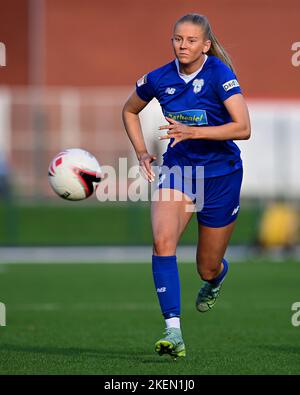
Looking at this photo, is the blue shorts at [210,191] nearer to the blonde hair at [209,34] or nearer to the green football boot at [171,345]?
the blonde hair at [209,34]

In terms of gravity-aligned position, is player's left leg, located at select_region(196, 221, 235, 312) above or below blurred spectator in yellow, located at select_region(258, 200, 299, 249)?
below

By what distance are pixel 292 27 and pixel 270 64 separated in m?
1.29

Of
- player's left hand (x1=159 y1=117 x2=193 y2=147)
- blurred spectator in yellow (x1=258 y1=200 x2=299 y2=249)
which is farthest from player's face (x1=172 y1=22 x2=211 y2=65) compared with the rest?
blurred spectator in yellow (x1=258 y1=200 x2=299 y2=249)

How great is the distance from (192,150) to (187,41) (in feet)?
2.65

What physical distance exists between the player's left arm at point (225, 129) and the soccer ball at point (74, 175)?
90cm

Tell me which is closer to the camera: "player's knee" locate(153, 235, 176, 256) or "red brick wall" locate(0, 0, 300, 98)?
"player's knee" locate(153, 235, 176, 256)

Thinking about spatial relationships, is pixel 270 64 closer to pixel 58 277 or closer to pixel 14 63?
pixel 14 63

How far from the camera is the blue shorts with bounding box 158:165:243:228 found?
25.3 feet

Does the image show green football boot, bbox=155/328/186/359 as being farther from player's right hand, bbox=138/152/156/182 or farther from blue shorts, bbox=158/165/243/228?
player's right hand, bbox=138/152/156/182

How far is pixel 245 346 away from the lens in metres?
8.51

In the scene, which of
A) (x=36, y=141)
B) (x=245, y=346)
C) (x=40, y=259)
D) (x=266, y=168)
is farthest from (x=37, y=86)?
(x=245, y=346)

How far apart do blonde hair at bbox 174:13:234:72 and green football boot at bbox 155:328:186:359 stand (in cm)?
191

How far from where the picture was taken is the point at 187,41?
7398 millimetres

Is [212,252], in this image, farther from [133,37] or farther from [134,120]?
[133,37]
